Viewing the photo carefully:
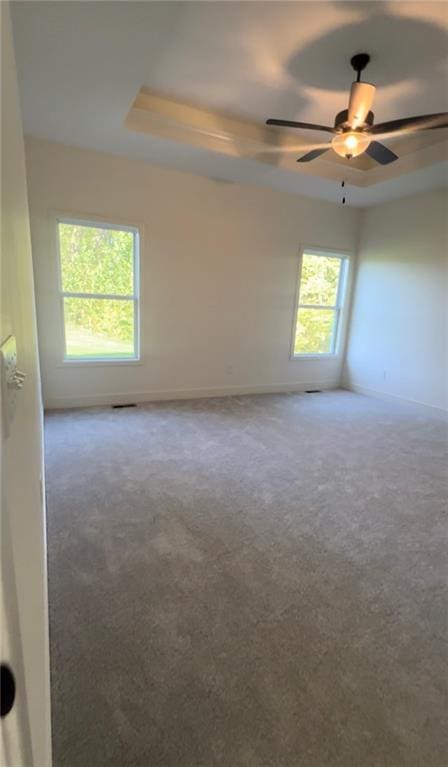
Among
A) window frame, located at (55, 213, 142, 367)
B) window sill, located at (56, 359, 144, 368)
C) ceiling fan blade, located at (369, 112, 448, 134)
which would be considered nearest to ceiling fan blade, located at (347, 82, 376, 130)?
ceiling fan blade, located at (369, 112, 448, 134)

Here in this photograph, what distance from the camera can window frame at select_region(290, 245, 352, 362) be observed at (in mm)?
5273

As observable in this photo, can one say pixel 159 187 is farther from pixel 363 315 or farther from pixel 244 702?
pixel 244 702

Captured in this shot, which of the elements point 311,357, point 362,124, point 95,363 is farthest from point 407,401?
point 95,363

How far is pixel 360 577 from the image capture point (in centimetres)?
181

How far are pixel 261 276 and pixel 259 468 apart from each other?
2.98m

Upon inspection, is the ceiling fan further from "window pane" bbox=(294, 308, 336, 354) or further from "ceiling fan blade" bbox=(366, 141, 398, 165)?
"window pane" bbox=(294, 308, 336, 354)

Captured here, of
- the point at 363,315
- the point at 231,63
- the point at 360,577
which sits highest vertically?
the point at 231,63

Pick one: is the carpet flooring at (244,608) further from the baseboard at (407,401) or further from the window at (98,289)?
the baseboard at (407,401)

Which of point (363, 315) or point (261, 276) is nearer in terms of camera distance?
point (261, 276)

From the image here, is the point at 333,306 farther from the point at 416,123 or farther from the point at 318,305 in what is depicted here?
the point at 416,123

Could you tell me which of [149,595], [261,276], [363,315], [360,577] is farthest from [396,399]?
[149,595]

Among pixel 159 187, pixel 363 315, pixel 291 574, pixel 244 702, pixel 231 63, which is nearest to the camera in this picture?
pixel 244 702

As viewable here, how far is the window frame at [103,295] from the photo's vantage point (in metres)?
3.83

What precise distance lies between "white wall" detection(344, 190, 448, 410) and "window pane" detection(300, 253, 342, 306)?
1.19 feet
